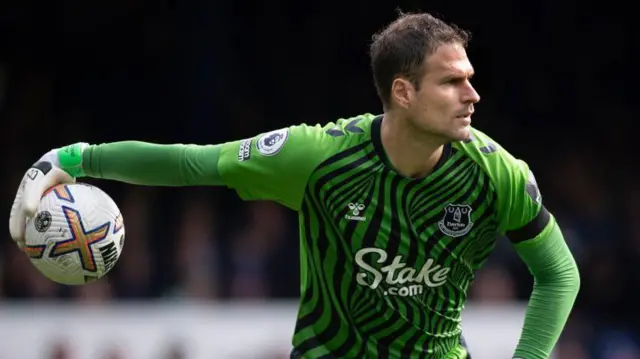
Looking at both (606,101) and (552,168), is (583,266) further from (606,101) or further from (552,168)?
(606,101)

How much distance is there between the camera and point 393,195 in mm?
5152

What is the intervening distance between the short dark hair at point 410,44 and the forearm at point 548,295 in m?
0.80

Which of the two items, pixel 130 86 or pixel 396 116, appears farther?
pixel 130 86

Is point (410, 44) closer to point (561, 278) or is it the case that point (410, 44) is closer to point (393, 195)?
point (393, 195)

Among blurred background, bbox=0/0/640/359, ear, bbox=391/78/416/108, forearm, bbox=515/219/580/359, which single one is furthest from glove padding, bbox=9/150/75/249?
blurred background, bbox=0/0/640/359

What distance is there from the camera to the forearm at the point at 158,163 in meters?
5.15

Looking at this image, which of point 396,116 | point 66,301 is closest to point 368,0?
point 66,301

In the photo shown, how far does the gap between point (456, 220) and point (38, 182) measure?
1.64m

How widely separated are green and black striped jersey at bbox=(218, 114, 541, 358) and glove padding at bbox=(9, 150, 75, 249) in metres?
0.68

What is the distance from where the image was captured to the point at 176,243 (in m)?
11.2

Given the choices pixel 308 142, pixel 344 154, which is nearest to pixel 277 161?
pixel 308 142

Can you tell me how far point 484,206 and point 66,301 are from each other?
5975mm

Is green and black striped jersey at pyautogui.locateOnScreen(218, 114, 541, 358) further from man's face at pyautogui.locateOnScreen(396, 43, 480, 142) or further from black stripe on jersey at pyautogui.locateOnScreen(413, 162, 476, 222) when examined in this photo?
man's face at pyautogui.locateOnScreen(396, 43, 480, 142)

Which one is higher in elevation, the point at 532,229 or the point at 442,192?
the point at 442,192
